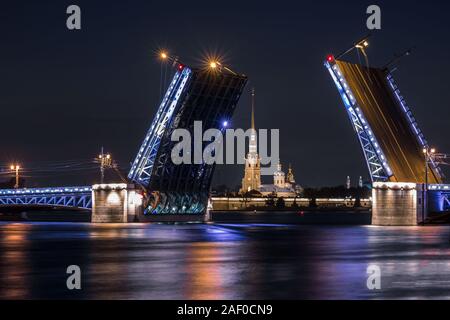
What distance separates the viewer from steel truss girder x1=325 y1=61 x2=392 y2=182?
204 feet

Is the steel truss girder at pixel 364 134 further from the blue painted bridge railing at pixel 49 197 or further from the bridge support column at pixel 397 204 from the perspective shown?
the blue painted bridge railing at pixel 49 197

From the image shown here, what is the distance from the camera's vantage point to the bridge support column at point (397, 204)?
6869cm

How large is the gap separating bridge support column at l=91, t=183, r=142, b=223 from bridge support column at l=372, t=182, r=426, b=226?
777 inches

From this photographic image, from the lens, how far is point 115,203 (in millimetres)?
78125

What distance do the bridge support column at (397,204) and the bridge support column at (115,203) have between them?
1975 centimetres

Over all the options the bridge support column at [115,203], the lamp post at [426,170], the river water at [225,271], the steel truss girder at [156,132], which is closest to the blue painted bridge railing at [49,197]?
the bridge support column at [115,203]

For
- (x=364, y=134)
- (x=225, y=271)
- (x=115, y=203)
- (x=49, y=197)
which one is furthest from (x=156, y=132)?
(x=225, y=271)

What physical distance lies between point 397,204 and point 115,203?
79.5 feet

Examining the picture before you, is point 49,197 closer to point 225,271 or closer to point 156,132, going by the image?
point 156,132

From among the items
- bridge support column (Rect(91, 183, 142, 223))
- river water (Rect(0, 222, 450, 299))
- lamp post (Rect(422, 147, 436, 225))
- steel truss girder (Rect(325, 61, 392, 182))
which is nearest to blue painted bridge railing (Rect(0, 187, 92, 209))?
bridge support column (Rect(91, 183, 142, 223))

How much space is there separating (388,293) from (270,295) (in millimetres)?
2428

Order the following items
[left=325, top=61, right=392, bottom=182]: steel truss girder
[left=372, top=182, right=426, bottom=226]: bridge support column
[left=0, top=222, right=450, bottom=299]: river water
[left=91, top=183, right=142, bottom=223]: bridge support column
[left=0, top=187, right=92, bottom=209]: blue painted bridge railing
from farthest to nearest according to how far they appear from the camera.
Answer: [left=0, top=187, right=92, bottom=209]: blue painted bridge railing → [left=91, top=183, right=142, bottom=223]: bridge support column → [left=372, top=182, right=426, bottom=226]: bridge support column → [left=325, top=61, right=392, bottom=182]: steel truss girder → [left=0, top=222, right=450, bottom=299]: river water

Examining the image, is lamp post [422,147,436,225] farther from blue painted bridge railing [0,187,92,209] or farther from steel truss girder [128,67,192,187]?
blue painted bridge railing [0,187,92,209]
